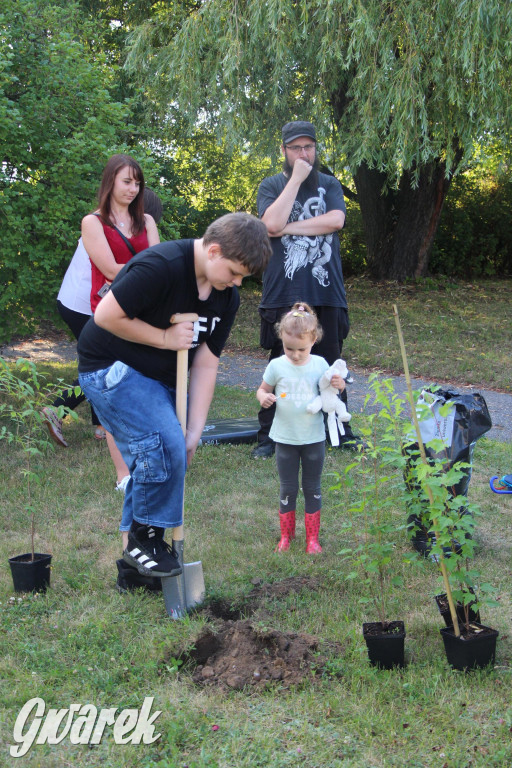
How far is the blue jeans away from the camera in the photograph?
3139mm

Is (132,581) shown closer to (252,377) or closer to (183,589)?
(183,589)

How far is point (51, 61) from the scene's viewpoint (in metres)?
6.48

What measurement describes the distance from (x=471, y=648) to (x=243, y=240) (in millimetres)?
1788

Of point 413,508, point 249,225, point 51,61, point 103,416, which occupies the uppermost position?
point 51,61

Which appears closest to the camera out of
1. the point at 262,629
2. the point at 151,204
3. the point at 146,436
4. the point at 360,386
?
the point at 262,629

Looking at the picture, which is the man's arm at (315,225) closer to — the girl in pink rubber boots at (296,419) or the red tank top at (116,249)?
the red tank top at (116,249)

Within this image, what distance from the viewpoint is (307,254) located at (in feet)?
17.5

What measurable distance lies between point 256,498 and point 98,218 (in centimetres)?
204

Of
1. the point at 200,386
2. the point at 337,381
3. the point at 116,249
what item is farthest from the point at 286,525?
the point at 116,249

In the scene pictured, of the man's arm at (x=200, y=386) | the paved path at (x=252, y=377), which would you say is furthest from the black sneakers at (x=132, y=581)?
the paved path at (x=252, y=377)

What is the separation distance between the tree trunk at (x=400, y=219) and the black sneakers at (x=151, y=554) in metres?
12.4

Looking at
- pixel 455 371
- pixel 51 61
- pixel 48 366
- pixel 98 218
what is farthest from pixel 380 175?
pixel 98 218

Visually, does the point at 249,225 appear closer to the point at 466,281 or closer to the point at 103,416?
the point at 103,416

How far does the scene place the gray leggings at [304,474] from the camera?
13.1ft
